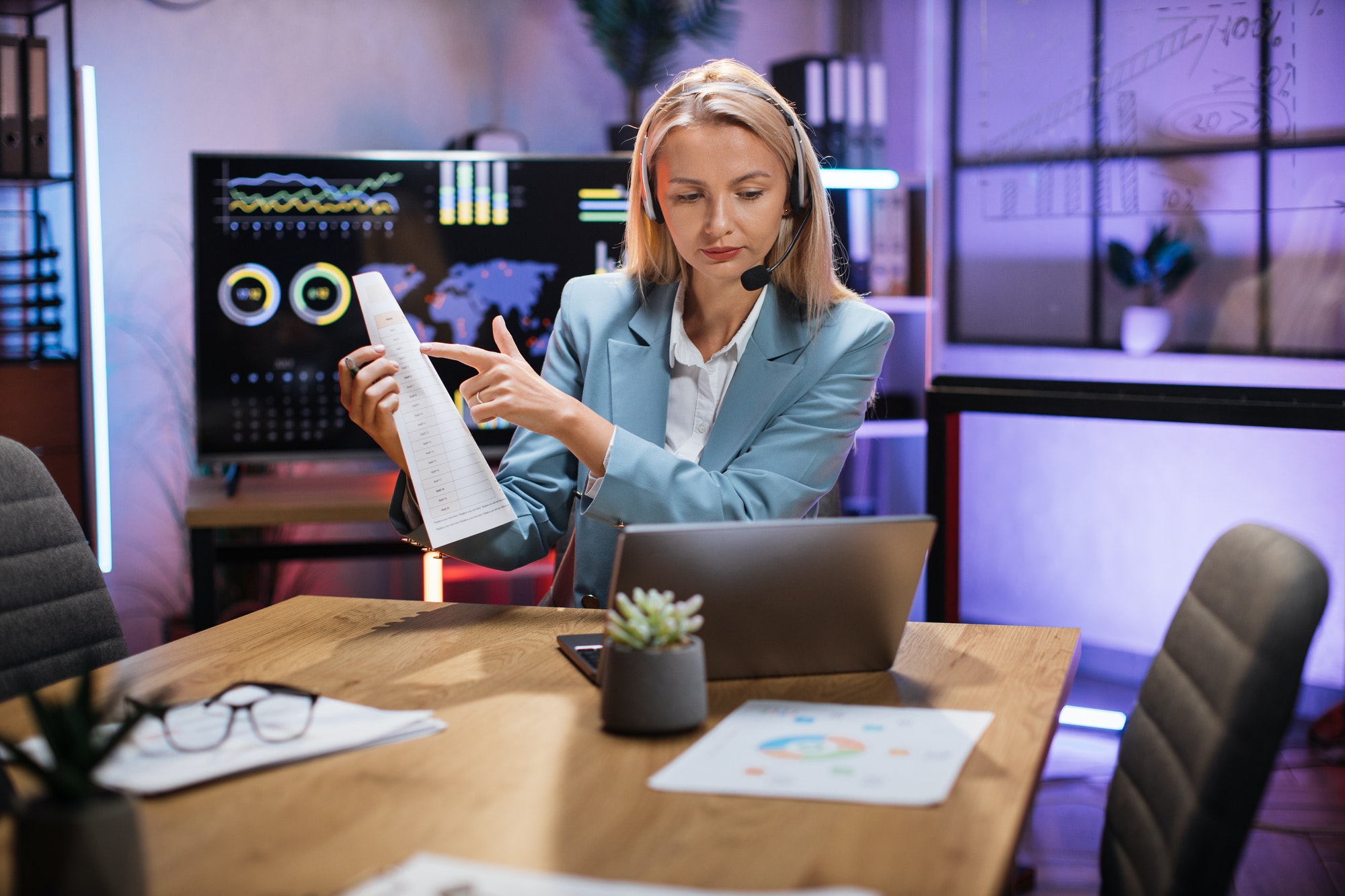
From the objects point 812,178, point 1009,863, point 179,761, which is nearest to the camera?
point 1009,863

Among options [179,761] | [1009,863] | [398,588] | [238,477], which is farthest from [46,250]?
[1009,863]

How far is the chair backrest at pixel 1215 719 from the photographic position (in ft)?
2.69

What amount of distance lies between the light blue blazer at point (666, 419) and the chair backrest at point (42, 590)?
1.21 ft

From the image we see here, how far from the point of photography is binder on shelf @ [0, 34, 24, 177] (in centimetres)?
267

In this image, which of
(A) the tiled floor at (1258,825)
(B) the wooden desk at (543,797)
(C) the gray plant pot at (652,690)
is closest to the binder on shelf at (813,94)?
(A) the tiled floor at (1258,825)

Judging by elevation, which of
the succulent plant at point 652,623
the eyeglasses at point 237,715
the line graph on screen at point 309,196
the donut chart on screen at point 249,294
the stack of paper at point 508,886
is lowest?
the stack of paper at point 508,886

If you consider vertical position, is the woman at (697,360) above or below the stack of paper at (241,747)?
above

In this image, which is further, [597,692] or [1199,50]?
[1199,50]

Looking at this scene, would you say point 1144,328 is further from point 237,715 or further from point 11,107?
point 11,107

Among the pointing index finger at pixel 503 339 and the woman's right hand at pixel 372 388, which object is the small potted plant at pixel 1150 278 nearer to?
the pointing index finger at pixel 503 339

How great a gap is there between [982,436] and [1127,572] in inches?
A: 23.2

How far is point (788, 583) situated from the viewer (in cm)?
107

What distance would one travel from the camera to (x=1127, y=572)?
3318 millimetres

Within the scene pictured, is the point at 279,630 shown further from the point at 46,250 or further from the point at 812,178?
the point at 46,250
